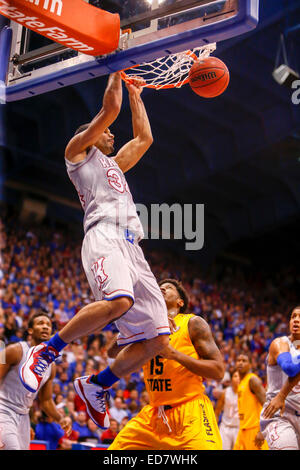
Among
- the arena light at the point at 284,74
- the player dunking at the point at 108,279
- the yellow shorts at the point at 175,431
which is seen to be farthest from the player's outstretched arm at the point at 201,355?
Result: the arena light at the point at 284,74

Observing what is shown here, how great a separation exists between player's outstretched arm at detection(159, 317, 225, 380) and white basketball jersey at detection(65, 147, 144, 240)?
0.86 m

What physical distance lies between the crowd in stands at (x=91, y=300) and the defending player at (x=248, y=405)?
181 centimetres

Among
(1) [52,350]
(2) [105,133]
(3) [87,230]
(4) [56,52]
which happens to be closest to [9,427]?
(1) [52,350]

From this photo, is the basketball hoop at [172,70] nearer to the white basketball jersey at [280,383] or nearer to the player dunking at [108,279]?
the player dunking at [108,279]

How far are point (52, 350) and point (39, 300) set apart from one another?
760 cm

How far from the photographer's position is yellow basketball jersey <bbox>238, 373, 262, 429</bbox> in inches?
280

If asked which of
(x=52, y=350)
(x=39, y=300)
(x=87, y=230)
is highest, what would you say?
(x=39, y=300)

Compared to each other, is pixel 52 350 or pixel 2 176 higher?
pixel 2 176

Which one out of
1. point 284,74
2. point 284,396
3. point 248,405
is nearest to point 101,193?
point 284,396

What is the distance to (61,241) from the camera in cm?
1466

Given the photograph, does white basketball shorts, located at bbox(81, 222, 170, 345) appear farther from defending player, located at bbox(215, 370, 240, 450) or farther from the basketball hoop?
defending player, located at bbox(215, 370, 240, 450)

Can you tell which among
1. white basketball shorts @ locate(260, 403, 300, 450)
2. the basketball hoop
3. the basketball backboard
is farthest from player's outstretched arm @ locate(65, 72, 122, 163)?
white basketball shorts @ locate(260, 403, 300, 450)

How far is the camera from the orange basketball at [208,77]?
4.18 meters
